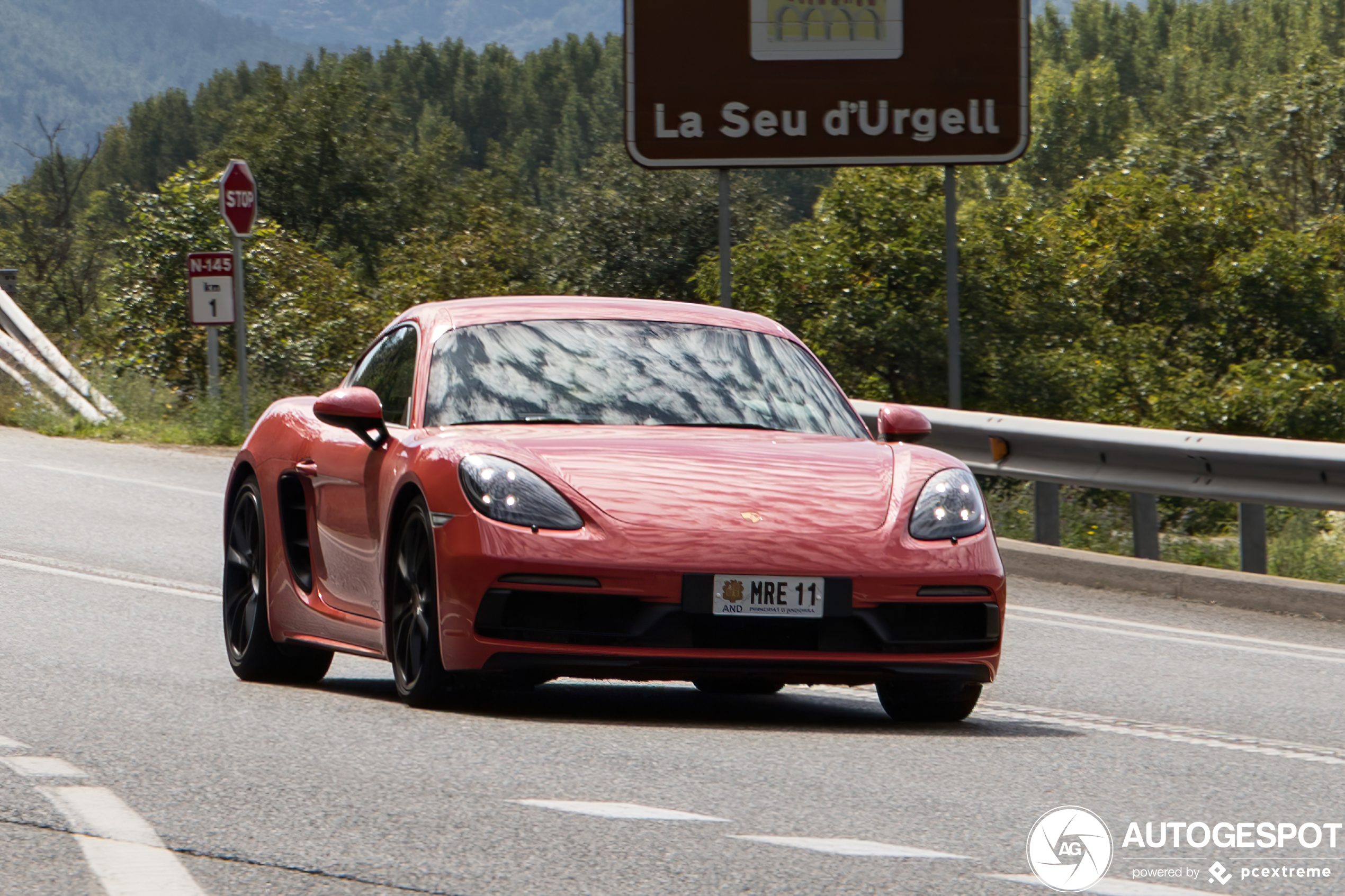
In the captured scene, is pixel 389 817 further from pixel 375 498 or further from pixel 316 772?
pixel 375 498

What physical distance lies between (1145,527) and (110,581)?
5.82 meters

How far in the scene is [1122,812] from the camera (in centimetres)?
502

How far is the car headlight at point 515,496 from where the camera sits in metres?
6.08

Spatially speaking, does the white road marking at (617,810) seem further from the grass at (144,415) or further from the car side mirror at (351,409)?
the grass at (144,415)

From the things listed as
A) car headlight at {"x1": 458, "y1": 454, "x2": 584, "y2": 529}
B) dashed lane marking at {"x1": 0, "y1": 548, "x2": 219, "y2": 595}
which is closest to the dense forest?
dashed lane marking at {"x1": 0, "y1": 548, "x2": 219, "y2": 595}

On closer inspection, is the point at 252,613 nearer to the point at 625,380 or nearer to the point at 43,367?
the point at 625,380

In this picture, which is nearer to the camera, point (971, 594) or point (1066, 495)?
point (971, 594)

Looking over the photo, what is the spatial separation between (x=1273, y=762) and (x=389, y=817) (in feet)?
9.00

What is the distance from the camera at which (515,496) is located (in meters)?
6.12

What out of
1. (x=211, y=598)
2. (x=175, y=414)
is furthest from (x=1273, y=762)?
(x=175, y=414)

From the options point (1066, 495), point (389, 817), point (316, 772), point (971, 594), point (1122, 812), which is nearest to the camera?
point (389, 817)

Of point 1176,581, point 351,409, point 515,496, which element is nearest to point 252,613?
point 351,409

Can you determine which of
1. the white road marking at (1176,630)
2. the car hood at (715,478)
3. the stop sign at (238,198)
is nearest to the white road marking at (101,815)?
the car hood at (715,478)

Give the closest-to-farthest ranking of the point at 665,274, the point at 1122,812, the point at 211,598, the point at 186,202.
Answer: the point at 1122,812
the point at 211,598
the point at 186,202
the point at 665,274
